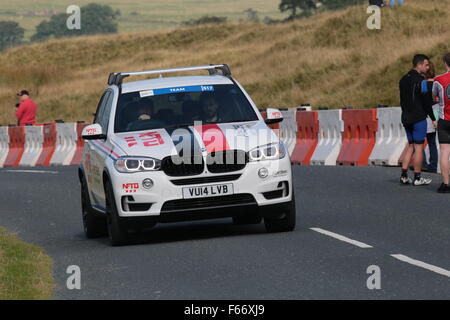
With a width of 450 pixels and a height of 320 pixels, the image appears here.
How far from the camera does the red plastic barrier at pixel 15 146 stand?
35094 mm

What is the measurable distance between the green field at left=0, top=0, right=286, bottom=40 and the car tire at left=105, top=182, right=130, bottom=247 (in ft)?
445

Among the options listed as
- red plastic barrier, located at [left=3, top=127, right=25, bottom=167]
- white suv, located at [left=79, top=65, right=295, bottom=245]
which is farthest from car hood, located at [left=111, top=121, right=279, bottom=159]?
red plastic barrier, located at [left=3, top=127, right=25, bottom=167]

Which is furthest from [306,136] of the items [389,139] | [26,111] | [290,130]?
[26,111]

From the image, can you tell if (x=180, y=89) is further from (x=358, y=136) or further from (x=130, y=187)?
(x=358, y=136)

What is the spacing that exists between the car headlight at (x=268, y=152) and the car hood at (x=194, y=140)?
0.05 m

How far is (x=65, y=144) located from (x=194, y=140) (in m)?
21.0

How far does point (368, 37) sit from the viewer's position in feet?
201

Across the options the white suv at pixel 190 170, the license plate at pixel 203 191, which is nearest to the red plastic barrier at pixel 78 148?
the white suv at pixel 190 170

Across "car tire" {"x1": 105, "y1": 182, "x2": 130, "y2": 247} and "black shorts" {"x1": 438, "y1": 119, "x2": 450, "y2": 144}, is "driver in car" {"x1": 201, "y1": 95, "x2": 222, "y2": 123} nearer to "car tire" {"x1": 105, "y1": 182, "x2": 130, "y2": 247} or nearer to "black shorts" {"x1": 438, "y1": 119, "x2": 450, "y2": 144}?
"car tire" {"x1": 105, "y1": 182, "x2": 130, "y2": 247}

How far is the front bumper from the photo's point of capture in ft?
39.7

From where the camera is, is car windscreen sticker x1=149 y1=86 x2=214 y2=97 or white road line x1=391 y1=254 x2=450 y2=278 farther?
car windscreen sticker x1=149 y1=86 x2=214 y2=97

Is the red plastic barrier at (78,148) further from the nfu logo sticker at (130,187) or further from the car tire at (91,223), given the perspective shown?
the nfu logo sticker at (130,187)

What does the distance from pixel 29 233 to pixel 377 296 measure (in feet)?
24.0

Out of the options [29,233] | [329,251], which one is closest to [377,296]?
[329,251]
